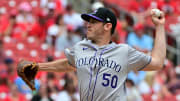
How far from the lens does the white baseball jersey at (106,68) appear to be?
365cm

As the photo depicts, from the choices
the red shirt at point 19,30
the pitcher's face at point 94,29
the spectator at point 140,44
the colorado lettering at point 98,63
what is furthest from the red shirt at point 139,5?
the colorado lettering at point 98,63

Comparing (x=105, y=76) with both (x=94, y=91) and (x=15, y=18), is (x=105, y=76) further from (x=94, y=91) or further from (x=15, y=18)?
(x=15, y=18)

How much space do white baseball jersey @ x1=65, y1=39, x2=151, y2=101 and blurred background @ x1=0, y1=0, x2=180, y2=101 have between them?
428 cm

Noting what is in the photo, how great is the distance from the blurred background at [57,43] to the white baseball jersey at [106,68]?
4281 mm

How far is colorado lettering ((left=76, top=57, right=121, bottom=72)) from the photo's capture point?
368 cm

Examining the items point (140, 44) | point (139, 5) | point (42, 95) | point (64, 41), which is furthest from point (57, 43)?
point (139, 5)

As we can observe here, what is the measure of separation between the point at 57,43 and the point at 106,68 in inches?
227

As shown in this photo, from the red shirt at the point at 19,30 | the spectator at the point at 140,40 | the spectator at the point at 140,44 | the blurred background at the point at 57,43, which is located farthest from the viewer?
the spectator at the point at 140,40

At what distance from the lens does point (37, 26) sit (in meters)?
9.23

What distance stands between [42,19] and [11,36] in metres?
0.81

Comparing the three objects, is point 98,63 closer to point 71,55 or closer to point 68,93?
point 71,55

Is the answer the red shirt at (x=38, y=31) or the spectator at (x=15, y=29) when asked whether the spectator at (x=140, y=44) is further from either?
the spectator at (x=15, y=29)

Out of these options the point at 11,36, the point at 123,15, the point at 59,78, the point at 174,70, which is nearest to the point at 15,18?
the point at 11,36

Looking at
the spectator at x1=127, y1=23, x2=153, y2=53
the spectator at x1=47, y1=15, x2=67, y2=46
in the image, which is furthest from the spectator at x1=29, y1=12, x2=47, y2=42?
the spectator at x1=127, y1=23, x2=153, y2=53
